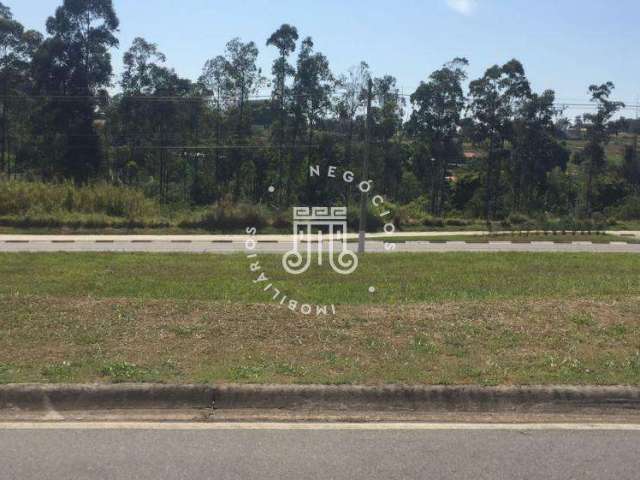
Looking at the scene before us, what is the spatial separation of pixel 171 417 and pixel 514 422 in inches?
103

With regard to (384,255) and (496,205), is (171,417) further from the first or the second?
(496,205)

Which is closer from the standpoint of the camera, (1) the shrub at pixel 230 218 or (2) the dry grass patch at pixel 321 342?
(2) the dry grass patch at pixel 321 342

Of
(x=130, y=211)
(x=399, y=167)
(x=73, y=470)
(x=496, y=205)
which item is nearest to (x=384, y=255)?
(x=73, y=470)

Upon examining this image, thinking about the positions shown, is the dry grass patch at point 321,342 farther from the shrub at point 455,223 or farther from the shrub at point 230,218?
the shrub at point 455,223

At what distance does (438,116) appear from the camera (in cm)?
3978

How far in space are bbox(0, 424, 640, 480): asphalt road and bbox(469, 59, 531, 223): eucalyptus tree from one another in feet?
118

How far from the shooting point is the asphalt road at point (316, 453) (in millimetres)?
4270

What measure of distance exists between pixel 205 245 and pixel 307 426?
17422mm

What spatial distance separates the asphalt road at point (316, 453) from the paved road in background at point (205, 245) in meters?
14.5

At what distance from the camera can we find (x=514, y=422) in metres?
5.14

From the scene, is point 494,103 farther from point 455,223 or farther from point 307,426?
point 307,426

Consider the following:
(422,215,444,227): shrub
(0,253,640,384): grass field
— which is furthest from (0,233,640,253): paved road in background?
(0,253,640,384): grass field

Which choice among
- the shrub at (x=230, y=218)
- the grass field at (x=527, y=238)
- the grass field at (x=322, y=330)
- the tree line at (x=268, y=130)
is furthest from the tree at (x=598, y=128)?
the grass field at (x=322, y=330)

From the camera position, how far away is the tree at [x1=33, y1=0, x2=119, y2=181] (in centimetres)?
3653
